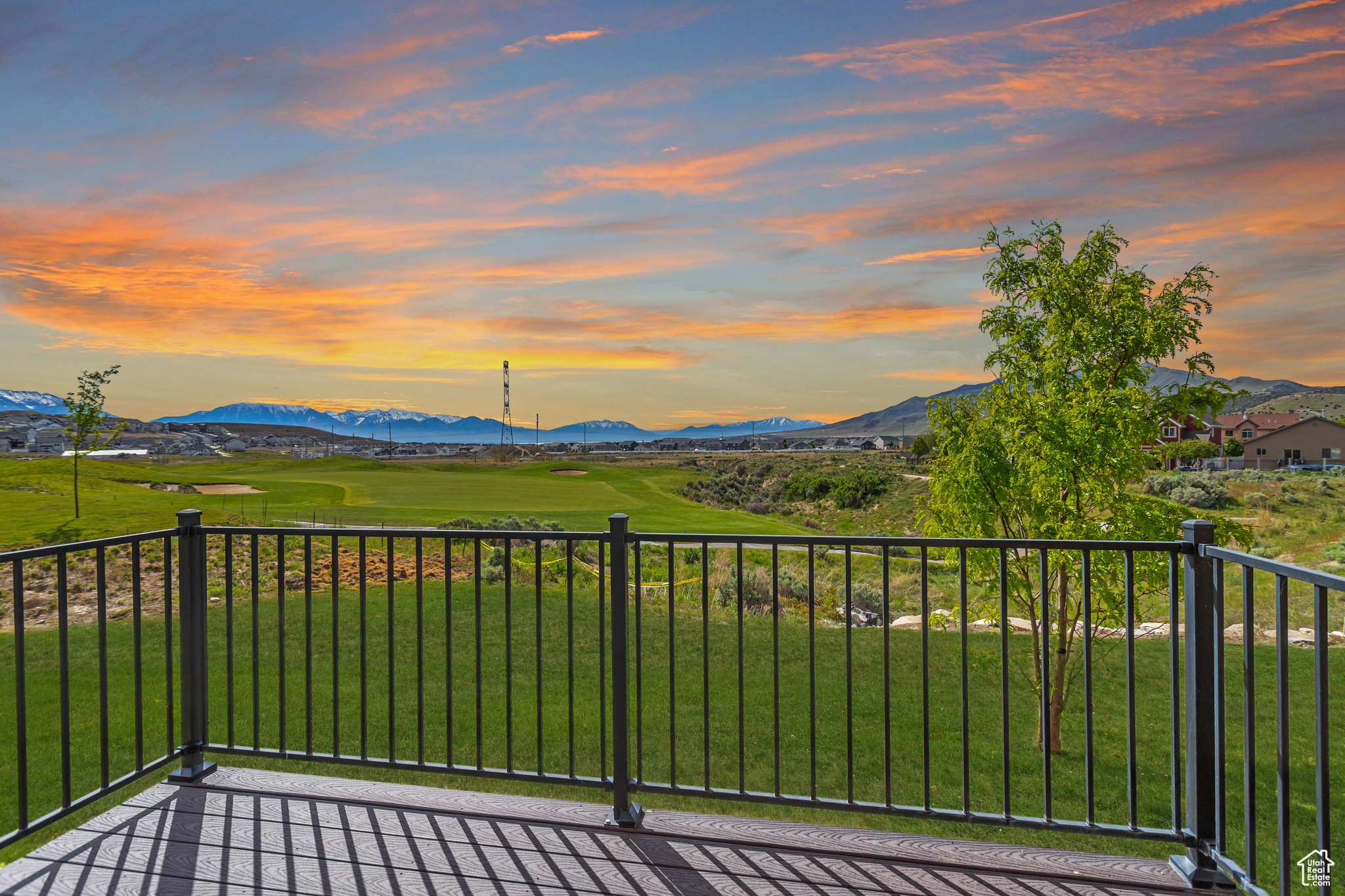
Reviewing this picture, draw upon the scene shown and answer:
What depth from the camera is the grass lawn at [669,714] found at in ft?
13.6

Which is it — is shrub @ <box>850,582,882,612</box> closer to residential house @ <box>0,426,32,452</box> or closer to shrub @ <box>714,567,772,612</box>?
shrub @ <box>714,567,772,612</box>

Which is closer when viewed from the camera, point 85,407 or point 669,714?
point 669,714

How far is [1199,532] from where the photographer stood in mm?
2105

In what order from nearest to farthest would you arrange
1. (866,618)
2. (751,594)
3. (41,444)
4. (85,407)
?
(751,594) → (866,618) → (85,407) → (41,444)

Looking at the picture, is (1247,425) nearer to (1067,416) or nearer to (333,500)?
(1067,416)

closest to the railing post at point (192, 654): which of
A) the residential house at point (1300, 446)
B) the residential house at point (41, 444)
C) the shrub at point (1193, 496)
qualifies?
the shrub at point (1193, 496)

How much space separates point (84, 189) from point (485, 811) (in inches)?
497

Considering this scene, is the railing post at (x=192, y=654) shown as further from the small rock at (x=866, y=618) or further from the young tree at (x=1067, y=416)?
the small rock at (x=866, y=618)

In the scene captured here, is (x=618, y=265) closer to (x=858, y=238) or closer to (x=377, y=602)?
(x=858, y=238)

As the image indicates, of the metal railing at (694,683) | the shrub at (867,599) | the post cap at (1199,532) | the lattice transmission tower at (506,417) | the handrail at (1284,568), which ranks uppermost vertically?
the lattice transmission tower at (506,417)

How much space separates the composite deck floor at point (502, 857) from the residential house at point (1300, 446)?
1906 inches

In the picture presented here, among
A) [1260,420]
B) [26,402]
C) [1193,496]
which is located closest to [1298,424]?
[1260,420]

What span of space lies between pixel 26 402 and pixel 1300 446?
120648 millimetres

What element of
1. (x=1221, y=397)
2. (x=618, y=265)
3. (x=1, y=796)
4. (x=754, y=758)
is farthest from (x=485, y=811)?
(x=618, y=265)
